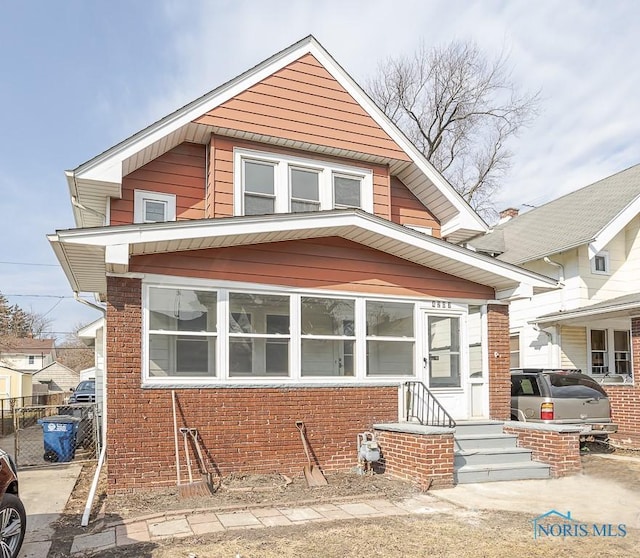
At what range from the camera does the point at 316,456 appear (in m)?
9.16

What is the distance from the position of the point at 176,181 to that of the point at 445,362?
5.64m

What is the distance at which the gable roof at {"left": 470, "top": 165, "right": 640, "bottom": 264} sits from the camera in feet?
49.0

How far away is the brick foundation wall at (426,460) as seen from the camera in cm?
813

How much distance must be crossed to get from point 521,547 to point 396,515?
1553mm

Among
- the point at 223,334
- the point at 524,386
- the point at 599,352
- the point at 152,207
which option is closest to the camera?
the point at 223,334

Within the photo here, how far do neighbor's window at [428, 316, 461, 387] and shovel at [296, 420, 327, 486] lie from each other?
263 cm

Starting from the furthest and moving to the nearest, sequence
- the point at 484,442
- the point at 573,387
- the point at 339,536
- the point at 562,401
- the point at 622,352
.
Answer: the point at 622,352
the point at 573,387
the point at 562,401
the point at 484,442
the point at 339,536

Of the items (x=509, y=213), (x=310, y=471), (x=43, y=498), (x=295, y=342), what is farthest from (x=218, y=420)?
(x=509, y=213)

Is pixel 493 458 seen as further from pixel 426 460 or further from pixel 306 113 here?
pixel 306 113

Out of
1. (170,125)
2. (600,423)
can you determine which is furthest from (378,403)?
(170,125)

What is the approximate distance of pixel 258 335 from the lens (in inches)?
358

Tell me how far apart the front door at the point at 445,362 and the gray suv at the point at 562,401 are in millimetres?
1588

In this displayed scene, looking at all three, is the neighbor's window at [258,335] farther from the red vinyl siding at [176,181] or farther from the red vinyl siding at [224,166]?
the red vinyl siding at [176,181]

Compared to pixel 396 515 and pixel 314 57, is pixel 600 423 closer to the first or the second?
pixel 396 515
